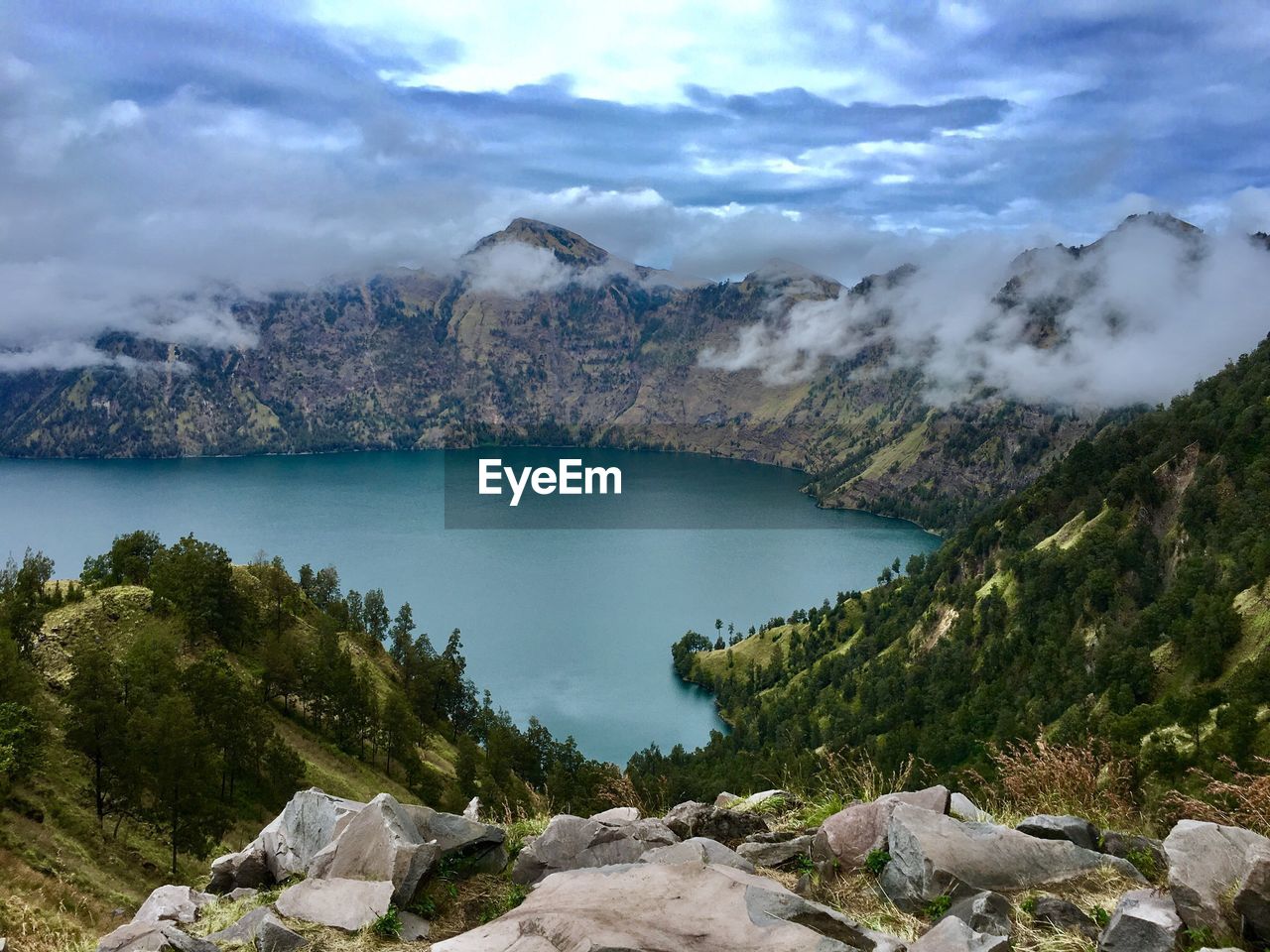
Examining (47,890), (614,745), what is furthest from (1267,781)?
(614,745)

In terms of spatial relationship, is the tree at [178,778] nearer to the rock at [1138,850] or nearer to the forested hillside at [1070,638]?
the forested hillside at [1070,638]

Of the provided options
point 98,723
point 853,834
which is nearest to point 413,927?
point 853,834

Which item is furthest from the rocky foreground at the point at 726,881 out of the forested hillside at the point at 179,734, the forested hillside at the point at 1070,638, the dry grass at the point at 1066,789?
the forested hillside at the point at 1070,638

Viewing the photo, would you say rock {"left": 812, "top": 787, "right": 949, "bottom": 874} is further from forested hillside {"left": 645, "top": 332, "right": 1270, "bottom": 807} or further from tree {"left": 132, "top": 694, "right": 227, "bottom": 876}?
forested hillside {"left": 645, "top": 332, "right": 1270, "bottom": 807}

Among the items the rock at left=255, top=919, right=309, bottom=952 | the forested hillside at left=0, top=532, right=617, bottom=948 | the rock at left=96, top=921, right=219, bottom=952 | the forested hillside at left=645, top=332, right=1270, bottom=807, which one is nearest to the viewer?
the rock at left=255, top=919, right=309, bottom=952

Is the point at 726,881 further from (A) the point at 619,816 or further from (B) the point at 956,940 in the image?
(A) the point at 619,816

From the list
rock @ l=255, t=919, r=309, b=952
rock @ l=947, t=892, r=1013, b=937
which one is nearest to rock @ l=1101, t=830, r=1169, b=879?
rock @ l=947, t=892, r=1013, b=937

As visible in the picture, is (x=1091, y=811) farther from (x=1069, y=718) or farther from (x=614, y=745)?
A: (x=614, y=745)
